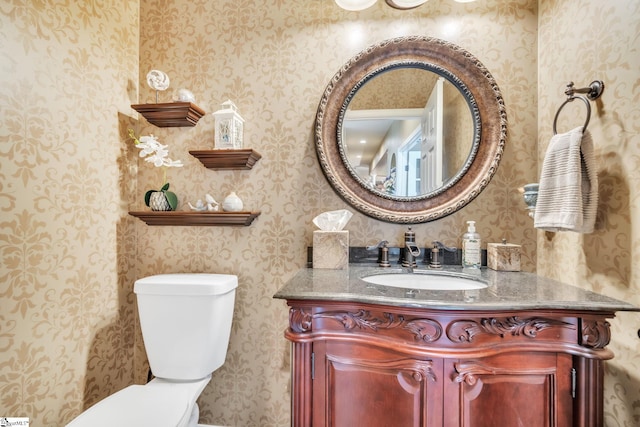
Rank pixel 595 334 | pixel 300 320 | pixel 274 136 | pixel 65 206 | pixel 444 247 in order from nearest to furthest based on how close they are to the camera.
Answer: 1. pixel 595 334
2. pixel 300 320
3. pixel 65 206
4. pixel 444 247
5. pixel 274 136

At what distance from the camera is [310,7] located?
54.4 inches

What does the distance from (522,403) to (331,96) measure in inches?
53.7

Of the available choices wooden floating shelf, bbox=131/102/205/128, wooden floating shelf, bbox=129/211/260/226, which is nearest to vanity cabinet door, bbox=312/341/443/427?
wooden floating shelf, bbox=129/211/260/226

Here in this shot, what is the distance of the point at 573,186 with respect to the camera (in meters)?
0.89

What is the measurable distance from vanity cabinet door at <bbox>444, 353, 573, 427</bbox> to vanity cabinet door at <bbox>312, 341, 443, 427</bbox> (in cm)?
5

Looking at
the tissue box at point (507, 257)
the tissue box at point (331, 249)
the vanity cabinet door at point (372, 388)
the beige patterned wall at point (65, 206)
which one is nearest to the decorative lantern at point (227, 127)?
the beige patterned wall at point (65, 206)

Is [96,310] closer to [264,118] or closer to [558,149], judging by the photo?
[264,118]

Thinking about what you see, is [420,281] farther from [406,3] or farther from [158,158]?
[158,158]

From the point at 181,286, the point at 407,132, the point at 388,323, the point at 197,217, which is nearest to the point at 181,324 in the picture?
the point at 181,286

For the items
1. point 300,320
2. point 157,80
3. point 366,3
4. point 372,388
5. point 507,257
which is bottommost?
point 372,388

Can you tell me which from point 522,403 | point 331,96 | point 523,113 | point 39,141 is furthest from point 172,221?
point 523,113

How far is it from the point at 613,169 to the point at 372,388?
1.07 metres

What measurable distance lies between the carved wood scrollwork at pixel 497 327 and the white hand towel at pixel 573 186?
0.36m

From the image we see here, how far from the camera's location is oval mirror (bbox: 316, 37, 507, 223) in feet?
4.21
